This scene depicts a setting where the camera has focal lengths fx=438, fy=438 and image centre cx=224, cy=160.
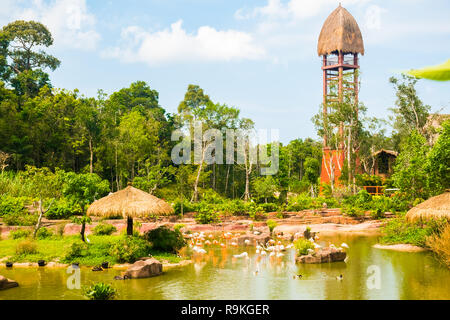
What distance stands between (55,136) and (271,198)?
1249 cm

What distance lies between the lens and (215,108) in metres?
26.3

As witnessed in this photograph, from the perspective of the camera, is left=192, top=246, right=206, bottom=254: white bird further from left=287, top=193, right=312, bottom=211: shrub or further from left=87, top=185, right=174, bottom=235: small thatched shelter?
left=287, top=193, right=312, bottom=211: shrub

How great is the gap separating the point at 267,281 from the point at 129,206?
3800mm

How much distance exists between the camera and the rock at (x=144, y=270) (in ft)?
28.7

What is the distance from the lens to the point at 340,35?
92.8 feet

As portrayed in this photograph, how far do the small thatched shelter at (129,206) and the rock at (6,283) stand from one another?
269 centimetres

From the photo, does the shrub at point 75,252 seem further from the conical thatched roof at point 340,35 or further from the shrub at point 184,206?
the conical thatched roof at point 340,35

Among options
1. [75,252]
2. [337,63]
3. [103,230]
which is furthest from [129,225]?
[337,63]

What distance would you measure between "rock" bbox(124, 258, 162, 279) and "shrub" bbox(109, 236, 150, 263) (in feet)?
3.12

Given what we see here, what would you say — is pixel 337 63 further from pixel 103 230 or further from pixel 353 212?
pixel 103 230

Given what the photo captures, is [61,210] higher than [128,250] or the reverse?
higher

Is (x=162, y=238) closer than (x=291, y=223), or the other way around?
(x=162, y=238)
